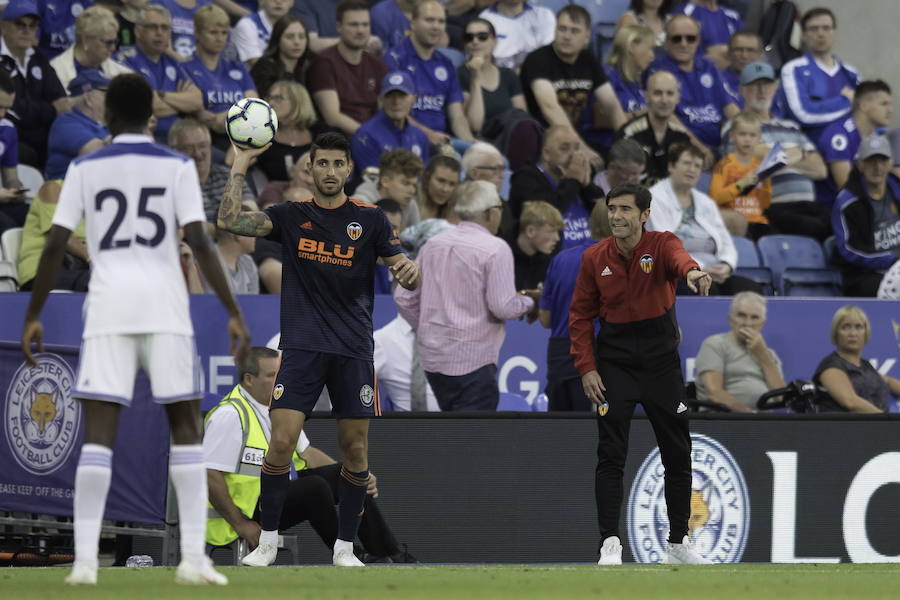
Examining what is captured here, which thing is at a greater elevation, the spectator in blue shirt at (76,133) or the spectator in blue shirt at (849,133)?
the spectator in blue shirt at (849,133)

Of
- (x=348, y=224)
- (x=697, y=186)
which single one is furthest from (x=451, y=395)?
(x=697, y=186)

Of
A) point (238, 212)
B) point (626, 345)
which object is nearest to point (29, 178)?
point (238, 212)

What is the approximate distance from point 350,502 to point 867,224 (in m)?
8.06

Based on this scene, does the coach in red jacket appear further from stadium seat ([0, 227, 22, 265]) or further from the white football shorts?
stadium seat ([0, 227, 22, 265])

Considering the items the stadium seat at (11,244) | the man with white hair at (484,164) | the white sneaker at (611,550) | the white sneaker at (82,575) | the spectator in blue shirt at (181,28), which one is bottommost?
the white sneaker at (611,550)

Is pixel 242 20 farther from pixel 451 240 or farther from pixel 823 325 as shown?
pixel 823 325

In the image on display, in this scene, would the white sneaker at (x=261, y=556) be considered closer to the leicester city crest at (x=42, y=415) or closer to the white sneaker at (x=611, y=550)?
the leicester city crest at (x=42, y=415)

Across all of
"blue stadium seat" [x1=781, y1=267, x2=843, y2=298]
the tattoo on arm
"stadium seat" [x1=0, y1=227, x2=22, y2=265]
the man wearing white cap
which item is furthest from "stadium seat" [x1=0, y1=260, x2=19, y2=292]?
the man wearing white cap

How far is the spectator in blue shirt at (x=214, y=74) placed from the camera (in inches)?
568

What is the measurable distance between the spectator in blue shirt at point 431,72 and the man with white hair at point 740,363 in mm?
4125

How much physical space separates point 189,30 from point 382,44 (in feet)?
7.74

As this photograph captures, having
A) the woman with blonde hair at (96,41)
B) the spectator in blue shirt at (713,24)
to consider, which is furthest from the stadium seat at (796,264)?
the woman with blonde hair at (96,41)

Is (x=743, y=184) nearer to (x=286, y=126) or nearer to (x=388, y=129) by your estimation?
(x=388, y=129)

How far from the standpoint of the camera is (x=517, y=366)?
1267 cm
